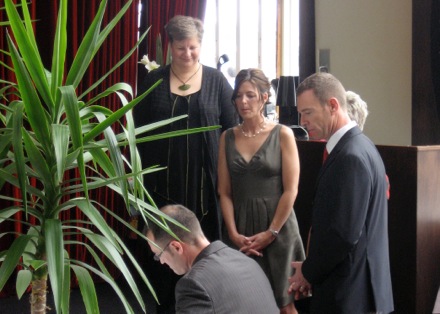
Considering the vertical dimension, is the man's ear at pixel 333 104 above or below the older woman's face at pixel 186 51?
below

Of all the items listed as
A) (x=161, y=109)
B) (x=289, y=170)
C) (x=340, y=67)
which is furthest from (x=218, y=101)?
(x=340, y=67)

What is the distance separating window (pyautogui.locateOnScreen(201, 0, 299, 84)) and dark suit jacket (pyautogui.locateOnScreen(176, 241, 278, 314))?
10.8 feet

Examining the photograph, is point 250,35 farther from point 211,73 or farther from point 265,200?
point 265,200

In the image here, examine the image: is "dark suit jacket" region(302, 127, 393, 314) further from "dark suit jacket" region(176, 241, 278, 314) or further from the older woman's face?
the older woman's face

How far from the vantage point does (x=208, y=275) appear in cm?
176

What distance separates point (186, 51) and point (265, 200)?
30.7 inches

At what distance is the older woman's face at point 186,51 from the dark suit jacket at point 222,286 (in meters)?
1.34

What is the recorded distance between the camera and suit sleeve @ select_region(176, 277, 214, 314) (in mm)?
1694

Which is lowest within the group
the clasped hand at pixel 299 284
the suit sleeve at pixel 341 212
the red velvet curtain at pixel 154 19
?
the clasped hand at pixel 299 284

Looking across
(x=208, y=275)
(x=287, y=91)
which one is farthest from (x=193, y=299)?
(x=287, y=91)

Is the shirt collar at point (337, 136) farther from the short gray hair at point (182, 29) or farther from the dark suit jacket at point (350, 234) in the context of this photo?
the short gray hair at point (182, 29)

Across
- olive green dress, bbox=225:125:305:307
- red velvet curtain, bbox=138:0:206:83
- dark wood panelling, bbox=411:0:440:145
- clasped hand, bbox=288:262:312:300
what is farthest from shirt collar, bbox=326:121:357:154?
red velvet curtain, bbox=138:0:206:83

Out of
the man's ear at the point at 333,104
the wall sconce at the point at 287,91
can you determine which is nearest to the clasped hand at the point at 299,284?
the man's ear at the point at 333,104

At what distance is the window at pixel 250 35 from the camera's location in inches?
202
